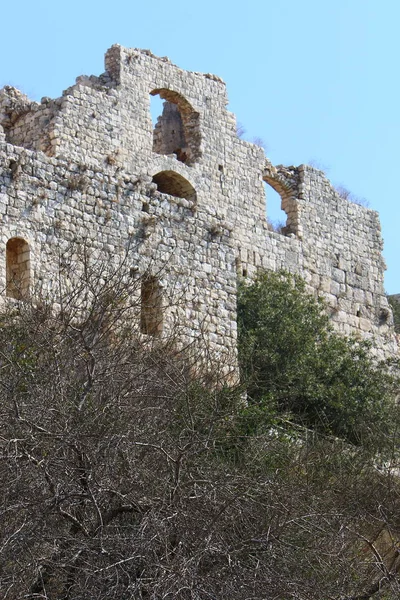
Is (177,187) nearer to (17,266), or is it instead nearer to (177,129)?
(177,129)

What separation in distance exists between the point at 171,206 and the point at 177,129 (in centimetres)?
742

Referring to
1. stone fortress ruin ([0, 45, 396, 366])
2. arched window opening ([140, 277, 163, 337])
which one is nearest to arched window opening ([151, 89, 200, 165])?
stone fortress ruin ([0, 45, 396, 366])

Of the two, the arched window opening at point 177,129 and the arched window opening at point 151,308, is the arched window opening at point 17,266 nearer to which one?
the arched window opening at point 151,308

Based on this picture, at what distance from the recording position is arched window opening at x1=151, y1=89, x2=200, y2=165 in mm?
25531

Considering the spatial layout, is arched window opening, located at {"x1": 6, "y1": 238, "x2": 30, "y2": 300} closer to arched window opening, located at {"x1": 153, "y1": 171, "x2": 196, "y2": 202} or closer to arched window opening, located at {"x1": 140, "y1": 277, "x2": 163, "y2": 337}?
arched window opening, located at {"x1": 140, "y1": 277, "x2": 163, "y2": 337}

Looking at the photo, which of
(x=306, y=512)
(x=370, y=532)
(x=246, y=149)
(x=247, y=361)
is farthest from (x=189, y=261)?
(x=246, y=149)

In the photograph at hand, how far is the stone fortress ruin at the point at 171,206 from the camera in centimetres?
1734

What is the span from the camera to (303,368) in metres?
21.3

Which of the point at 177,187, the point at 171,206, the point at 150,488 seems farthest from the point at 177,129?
the point at 150,488

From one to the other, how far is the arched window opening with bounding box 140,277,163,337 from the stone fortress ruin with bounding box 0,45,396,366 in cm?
3

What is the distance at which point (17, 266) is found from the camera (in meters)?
17.1

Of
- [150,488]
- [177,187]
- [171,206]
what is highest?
[177,187]

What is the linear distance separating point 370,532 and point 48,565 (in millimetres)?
4965

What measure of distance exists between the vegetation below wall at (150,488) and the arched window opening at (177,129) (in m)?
9.51
